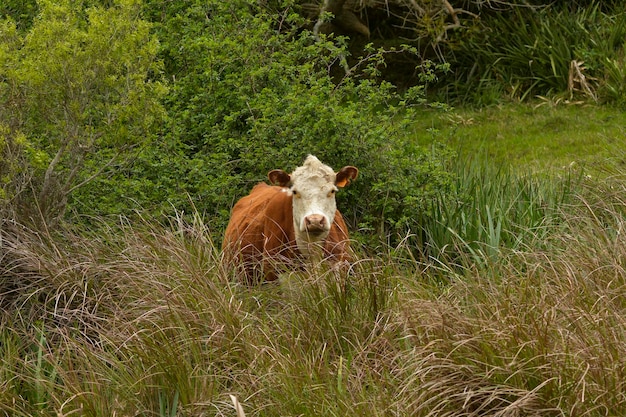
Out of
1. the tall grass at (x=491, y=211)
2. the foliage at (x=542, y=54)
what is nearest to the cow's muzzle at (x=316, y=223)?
the tall grass at (x=491, y=211)

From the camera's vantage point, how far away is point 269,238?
28.4ft

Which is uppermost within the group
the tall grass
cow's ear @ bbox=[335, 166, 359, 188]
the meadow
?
the meadow

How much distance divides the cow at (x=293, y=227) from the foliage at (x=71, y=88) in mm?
1103

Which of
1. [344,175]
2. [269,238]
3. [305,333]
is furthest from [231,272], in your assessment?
[305,333]

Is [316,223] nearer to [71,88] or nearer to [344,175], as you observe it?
[344,175]

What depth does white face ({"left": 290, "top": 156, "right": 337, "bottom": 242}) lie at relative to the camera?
27.2 feet

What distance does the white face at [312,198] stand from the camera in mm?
8297

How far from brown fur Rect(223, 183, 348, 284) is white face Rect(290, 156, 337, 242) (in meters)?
0.13

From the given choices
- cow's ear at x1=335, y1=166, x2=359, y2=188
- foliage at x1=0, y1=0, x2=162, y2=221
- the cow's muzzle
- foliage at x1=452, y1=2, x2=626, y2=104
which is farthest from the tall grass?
foliage at x1=452, y1=2, x2=626, y2=104

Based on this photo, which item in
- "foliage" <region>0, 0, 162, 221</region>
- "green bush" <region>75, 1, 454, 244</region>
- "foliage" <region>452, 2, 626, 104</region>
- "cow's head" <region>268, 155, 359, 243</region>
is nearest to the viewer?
"cow's head" <region>268, 155, 359, 243</region>

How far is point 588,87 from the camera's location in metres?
16.7

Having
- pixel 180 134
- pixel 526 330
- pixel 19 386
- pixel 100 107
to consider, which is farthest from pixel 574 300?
pixel 180 134

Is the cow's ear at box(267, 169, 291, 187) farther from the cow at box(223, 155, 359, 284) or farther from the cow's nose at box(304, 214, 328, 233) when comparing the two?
the cow's nose at box(304, 214, 328, 233)

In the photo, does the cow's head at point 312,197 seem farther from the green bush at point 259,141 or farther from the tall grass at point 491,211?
the green bush at point 259,141
